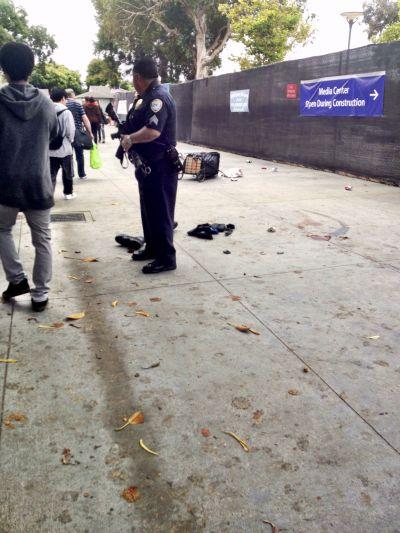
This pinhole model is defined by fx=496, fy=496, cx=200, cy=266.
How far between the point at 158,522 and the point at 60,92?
23.4 ft

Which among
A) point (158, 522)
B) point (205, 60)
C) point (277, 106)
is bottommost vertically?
point (158, 522)

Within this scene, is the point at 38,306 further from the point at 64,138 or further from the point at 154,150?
the point at 64,138

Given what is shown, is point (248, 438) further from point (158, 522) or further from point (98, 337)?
point (98, 337)

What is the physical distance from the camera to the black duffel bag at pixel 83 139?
32.0 ft

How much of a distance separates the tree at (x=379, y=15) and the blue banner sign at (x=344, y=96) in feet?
124

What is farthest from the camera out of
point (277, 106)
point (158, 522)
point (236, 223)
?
point (277, 106)

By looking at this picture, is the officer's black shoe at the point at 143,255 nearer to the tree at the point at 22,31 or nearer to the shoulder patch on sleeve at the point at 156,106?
the shoulder patch on sleeve at the point at 156,106

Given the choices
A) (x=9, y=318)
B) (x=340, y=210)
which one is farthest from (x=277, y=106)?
(x=9, y=318)

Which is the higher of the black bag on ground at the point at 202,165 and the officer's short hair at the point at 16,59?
the officer's short hair at the point at 16,59

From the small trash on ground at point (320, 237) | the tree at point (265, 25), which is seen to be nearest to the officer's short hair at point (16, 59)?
the small trash on ground at point (320, 237)

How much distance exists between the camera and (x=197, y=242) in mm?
5914

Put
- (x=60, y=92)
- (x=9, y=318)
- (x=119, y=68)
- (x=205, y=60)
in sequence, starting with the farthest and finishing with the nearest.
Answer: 1. (x=119, y=68)
2. (x=205, y=60)
3. (x=60, y=92)
4. (x=9, y=318)

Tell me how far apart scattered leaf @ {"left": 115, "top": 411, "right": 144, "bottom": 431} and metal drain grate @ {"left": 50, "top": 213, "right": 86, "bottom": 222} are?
4.91 meters

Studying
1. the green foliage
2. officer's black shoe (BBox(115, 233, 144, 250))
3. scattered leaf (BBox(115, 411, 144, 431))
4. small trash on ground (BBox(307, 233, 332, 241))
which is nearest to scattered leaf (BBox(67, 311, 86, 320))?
scattered leaf (BBox(115, 411, 144, 431))
